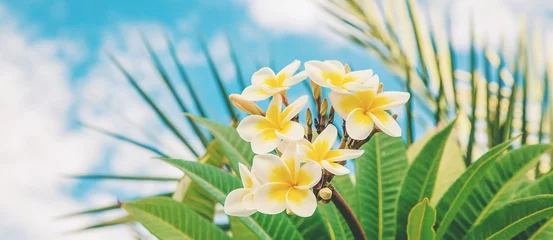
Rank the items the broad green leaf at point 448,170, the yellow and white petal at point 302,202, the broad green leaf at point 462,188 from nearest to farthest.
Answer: the yellow and white petal at point 302,202, the broad green leaf at point 462,188, the broad green leaf at point 448,170

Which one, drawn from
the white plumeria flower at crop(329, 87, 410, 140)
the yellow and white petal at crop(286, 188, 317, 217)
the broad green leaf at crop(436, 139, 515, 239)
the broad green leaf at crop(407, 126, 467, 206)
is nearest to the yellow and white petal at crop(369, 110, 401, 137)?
the white plumeria flower at crop(329, 87, 410, 140)

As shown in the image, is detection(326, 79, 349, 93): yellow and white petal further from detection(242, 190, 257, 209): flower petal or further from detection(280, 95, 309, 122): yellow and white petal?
detection(242, 190, 257, 209): flower petal

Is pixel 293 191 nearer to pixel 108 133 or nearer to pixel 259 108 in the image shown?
pixel 259 108

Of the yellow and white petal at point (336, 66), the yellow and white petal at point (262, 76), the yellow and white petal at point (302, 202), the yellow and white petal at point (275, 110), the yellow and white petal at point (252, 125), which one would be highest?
the yellow and white petal at point (262, 76)

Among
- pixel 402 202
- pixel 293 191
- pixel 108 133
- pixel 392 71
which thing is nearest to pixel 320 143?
pixel 293 191

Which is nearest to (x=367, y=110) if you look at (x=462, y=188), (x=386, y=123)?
(x=386, y=123)

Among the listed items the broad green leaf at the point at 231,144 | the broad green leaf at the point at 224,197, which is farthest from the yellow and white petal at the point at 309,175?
the broad green leaf at the point at 231,144

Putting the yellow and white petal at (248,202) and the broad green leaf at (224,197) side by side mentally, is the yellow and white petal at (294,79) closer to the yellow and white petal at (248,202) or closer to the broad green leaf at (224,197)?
the yellow and white petal at (248,202)
